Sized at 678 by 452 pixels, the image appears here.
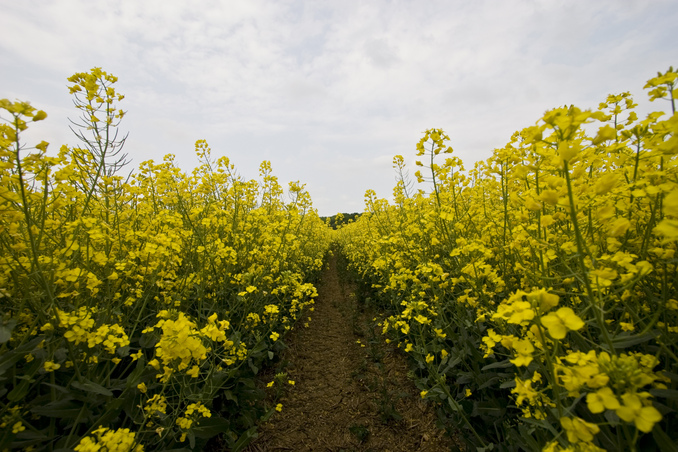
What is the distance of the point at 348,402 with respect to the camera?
11.1 feet

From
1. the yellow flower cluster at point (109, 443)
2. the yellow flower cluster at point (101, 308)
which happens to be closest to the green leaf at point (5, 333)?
the yellow flower cluster at point (101, 308)

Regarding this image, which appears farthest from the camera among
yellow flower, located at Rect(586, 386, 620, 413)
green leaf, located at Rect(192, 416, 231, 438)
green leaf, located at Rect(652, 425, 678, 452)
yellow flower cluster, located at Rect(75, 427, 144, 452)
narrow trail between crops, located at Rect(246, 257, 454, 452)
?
narrow trail between crops, located at Rect(246, 257, 454, 452)

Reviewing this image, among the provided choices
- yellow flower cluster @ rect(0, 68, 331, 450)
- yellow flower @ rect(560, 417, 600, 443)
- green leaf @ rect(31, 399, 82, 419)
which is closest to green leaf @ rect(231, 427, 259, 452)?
yellow flower cluster @ rect(0, 68, 331, 450)

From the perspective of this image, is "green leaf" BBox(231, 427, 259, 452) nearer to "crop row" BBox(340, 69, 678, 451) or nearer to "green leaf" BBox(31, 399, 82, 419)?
"green leaf" BBox(31, 399, 82, 419)

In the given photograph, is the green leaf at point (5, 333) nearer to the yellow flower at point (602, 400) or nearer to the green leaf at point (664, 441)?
the yellow flower at point (602, 400)

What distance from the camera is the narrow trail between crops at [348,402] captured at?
274 centimetres

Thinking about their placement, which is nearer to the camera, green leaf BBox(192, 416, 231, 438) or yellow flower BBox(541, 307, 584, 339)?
yellow flower BBox(541, 307, 584, 339)

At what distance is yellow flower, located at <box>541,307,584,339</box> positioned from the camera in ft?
2.85

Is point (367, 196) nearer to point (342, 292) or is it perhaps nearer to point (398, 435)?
point (342, 292)

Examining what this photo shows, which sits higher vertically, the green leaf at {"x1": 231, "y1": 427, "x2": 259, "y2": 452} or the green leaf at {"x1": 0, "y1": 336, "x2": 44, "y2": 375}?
the green leaf at {"x1": 0, "y1": 336, "x2": 44, "y2": 375}

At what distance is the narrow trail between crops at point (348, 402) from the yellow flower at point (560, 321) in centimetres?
218

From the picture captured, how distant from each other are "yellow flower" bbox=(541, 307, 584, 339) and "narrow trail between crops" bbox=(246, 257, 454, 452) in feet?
7.15

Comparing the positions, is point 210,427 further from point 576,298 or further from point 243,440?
point 576,298

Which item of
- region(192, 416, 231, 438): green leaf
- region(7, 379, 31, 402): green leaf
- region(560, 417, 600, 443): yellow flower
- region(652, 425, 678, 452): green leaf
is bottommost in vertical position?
region(192, 416, 231, 438): green leaf
